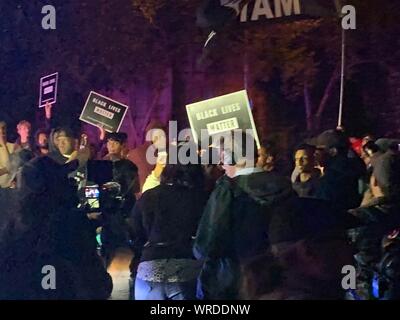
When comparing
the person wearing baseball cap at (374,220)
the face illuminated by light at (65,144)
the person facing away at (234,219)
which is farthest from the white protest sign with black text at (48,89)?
the person wearing baseball cap at (374,220)

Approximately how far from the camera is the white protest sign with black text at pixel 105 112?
2.11 metres

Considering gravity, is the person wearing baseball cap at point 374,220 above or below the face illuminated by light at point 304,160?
below

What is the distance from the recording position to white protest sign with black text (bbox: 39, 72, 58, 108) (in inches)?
83.0

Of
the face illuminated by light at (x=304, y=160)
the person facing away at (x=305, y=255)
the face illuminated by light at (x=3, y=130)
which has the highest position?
the face illuminated by light at (x=3, y=130)

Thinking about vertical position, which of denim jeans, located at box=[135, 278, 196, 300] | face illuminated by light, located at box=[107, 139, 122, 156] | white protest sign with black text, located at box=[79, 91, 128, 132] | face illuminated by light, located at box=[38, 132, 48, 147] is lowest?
denim jeans, located at box=[135, 278, 196, 300]

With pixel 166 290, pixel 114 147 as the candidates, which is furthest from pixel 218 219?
pixel 114 147

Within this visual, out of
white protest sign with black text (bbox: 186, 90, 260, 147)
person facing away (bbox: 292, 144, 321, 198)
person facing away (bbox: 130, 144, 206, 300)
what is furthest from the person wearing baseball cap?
person facing away (bbox: 130, 144, 206, 300)

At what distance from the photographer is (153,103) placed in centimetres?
211

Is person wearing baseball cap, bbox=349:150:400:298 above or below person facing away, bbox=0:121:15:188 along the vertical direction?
below

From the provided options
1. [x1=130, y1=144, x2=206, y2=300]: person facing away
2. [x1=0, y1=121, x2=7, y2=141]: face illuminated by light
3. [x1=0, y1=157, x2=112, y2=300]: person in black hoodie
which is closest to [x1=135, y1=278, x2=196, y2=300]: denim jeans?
[x1=130, y1=144, x2=206, y2=300]: person facing away

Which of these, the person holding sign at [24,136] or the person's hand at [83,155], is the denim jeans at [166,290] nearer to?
the person's hand at [83,155]

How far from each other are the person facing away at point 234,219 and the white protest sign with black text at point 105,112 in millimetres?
392

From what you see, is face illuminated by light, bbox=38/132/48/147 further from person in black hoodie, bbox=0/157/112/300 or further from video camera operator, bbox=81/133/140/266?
video camera operator, bbox=81/133/140/266
